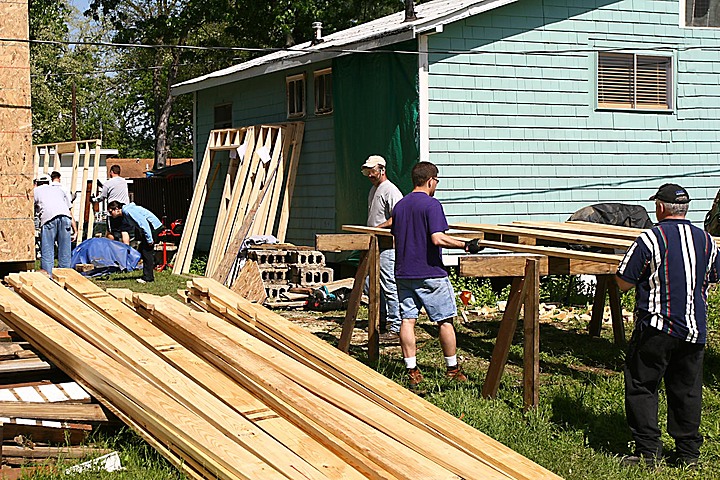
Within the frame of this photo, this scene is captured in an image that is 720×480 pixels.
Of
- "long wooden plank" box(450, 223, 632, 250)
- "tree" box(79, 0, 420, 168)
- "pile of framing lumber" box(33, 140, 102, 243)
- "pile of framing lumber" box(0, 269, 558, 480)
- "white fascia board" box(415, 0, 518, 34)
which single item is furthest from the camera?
"tree" box(79, 0, 420, 168)

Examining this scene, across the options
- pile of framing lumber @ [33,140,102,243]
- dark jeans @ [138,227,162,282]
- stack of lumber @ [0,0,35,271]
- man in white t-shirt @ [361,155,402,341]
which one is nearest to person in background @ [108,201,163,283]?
dark jeans @ [138,227,162,282]

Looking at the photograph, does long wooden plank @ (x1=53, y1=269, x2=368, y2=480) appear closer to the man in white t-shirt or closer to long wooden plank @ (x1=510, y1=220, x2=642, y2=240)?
the man in white t-shirt

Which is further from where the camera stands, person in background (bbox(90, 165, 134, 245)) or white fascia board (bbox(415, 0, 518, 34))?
person in background (bbox(90, 165, 134, 245))

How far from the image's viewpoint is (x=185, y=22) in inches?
1177

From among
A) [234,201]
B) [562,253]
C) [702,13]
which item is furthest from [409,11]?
[562,253]

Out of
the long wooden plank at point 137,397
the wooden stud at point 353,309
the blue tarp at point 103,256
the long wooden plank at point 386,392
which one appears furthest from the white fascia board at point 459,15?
the long wooden plank at point 137,397

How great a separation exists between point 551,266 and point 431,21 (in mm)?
6617

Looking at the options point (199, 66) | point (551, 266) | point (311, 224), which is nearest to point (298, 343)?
point (551, 266)

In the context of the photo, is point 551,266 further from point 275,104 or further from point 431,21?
point 275,104

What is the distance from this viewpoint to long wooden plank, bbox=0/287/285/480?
15.9 feet

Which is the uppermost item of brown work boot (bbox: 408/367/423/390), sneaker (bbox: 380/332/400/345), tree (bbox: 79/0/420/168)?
tree (bbox: 79/0/420/168)

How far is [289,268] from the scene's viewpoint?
47.0ft

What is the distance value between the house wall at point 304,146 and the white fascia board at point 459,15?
321 cm

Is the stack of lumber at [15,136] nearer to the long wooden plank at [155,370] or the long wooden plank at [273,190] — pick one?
the long wooden plank at [155,370]
